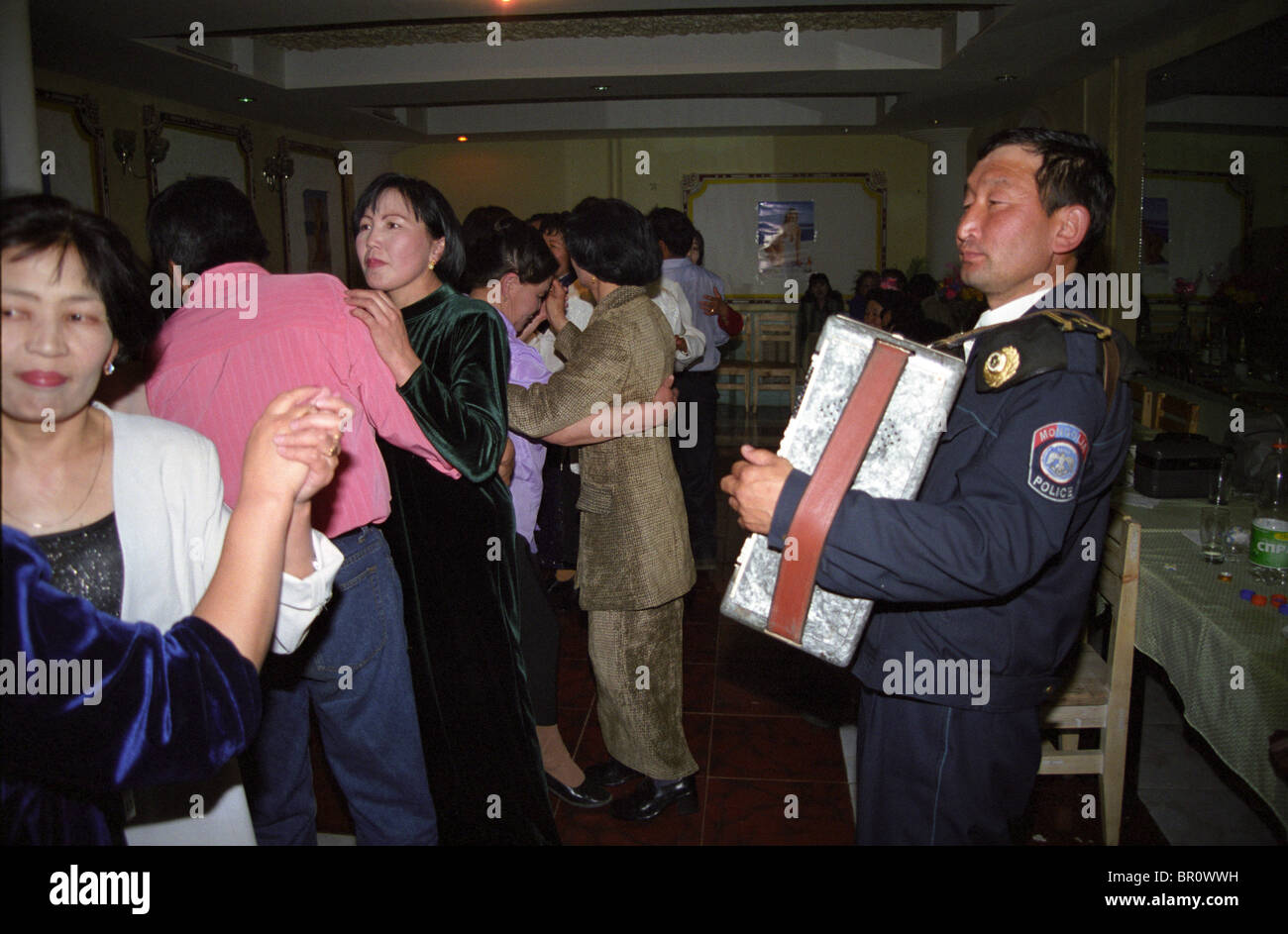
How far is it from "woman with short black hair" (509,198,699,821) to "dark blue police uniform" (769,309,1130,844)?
0.87 meters

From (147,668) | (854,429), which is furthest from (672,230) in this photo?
(147,668)

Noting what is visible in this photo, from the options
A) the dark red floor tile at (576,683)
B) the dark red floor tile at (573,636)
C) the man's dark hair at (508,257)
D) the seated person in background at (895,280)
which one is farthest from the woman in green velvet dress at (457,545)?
the seated person in background at (895,280)

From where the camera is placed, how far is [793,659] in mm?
3688

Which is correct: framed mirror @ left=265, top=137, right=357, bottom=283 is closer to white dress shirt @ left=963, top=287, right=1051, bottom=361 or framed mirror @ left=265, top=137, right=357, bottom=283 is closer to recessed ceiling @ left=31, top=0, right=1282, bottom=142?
recessed ceiling @ left=31, top=0, right=1282, bottom=142

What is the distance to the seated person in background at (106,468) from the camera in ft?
2.56

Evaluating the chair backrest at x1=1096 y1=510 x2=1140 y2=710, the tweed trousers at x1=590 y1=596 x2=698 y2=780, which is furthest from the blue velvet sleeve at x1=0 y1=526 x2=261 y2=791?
the chair backrest at x1=1096 y1=510 x2=1140 y2=710

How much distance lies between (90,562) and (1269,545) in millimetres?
2568

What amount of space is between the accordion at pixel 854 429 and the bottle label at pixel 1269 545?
1.55 m

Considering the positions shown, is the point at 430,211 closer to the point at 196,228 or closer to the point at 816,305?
the point at 196,228

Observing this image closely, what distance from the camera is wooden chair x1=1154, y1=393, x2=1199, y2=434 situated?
3674 mm

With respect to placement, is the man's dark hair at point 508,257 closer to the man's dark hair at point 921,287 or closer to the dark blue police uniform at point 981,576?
the dark blue police uniform at point 981,576

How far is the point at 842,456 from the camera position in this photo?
125cm

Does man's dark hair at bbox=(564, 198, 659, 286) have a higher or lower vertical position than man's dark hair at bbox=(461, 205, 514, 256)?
lower
